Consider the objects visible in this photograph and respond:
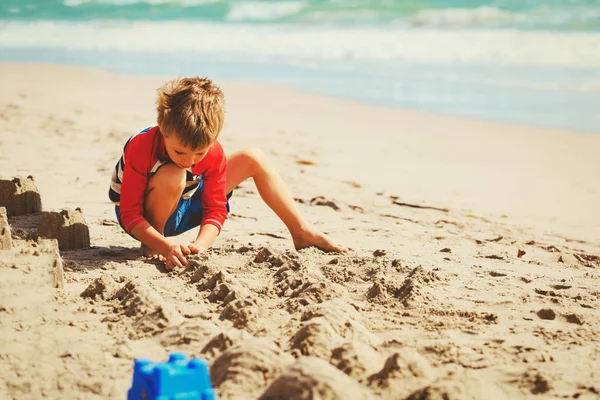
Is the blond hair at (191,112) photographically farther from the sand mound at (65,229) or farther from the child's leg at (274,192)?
the sand mound at (65,229)

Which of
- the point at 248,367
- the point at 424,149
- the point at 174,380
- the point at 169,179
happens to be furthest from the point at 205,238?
the point at 424,149

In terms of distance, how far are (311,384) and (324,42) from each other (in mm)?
16681

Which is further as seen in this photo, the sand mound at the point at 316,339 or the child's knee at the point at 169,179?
the child's knee at the point at 169,179

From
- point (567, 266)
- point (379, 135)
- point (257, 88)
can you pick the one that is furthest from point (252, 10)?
point (567, 266)

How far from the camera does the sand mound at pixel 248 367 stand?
217 cm

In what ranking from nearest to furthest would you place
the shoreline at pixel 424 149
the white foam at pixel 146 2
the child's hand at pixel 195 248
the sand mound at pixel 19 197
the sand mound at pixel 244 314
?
1. the sand mound at pixel 244 314
2. the child's hand at pixel 195 248
3. the sand mound at pixel 19 197
4. the shoreline at pixel 424 149
5. the white foam at pixel 146 2

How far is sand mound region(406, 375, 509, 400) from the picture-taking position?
2045mm

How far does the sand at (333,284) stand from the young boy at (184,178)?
0.14 m

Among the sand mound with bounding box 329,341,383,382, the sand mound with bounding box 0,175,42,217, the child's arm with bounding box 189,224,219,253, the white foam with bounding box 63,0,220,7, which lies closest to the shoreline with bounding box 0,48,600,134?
the child's arm with bounding box 189,224,219,253

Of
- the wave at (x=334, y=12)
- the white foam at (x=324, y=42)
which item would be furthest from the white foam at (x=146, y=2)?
the white foam at (x=324, y=42)

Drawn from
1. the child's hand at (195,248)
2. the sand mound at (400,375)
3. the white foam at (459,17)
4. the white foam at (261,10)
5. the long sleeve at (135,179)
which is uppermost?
the white foam at (261,10)

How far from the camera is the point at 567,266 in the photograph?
12.9 ft

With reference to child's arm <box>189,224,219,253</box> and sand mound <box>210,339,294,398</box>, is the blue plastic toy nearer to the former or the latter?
sand mound <box>210,339,294,398</box>

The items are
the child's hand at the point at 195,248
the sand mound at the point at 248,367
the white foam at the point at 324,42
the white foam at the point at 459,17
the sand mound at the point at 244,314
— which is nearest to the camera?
the sand mound at the point at 248,367
